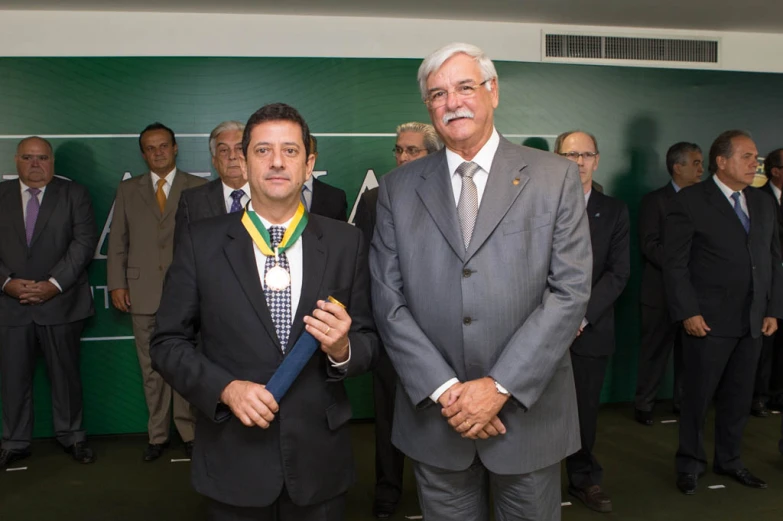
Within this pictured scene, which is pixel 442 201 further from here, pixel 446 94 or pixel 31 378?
pixel 31 378

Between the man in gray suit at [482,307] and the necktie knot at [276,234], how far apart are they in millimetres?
366

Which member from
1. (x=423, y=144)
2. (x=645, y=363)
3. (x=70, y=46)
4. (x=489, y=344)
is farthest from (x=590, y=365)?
(x=70, y=46)

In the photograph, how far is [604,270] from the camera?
146 inches

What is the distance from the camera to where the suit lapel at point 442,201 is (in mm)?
2096

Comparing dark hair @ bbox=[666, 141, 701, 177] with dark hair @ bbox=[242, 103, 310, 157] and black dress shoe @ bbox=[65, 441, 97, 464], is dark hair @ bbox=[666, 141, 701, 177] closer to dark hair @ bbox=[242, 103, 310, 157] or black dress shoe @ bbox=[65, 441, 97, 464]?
dark hair @ bbox=[242, 103, 310, 157]

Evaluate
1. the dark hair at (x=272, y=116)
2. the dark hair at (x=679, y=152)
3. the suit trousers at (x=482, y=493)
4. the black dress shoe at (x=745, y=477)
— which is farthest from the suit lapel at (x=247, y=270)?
the dark hair at (x=679, y=152)

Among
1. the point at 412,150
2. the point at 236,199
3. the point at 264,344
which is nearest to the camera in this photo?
the point at 264,344

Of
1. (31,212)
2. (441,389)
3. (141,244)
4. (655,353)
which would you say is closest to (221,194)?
(141,244)

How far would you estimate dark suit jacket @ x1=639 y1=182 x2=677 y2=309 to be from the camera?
5.35 meters

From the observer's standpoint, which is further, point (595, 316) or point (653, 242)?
point (653, 242)

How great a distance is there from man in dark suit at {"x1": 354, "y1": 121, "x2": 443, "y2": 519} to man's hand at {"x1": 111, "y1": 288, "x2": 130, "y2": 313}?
2016 mm

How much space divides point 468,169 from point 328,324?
70cm

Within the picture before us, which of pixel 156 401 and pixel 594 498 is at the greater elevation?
pixel 156 401

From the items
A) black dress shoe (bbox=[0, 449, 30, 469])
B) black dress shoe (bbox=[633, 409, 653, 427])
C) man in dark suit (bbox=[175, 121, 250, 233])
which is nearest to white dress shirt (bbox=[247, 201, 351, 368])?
man in dark suit (bbox=[175, 121, 250, 233])
